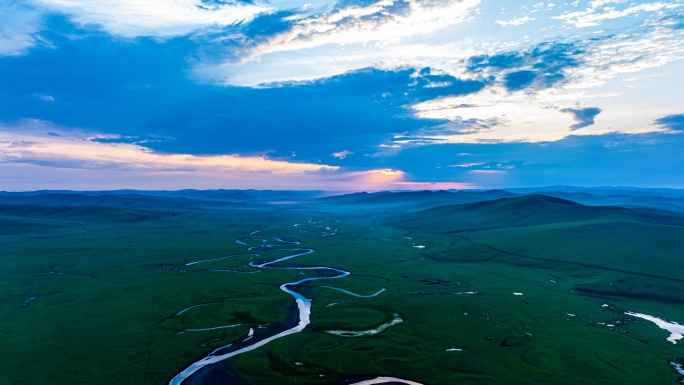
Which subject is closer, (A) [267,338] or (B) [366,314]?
(A) [267,338]

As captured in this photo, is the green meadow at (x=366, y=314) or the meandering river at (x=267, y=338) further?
the green meadow at (x=366, y=314)

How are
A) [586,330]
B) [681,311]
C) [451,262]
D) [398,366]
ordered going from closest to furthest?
1. [398,366]
2. [586,330]
3. [681,311]
4. [451,262]

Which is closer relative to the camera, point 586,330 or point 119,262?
point 586,330

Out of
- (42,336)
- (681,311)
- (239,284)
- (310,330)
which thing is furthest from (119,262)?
(681,311)

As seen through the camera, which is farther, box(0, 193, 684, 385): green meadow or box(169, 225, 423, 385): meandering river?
box(0, 193, 684, 385): green meadow

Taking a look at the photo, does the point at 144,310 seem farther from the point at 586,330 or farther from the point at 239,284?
the point at 586,330

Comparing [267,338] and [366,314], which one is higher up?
[366,314]

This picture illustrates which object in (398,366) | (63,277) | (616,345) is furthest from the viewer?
(63,277)
